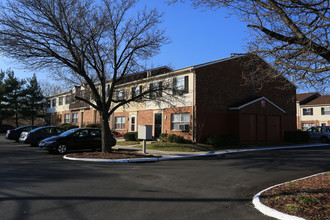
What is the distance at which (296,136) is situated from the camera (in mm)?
24391

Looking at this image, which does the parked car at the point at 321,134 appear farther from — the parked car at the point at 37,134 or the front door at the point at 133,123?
the parked car at the point at 37,134

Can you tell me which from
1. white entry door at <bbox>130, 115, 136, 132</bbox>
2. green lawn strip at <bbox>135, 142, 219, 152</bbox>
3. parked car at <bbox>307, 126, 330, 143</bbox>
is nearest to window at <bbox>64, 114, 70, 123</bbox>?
white entry door at <bbox>130, 115, 136, 132</bbox>

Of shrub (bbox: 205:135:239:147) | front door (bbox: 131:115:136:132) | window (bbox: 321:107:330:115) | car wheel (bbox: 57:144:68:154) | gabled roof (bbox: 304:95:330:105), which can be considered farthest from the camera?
gabled roof (bbox: 304:95:330:105)

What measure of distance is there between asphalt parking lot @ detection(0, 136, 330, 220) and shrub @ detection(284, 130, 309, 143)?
1501 centimetres

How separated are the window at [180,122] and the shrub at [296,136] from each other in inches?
444

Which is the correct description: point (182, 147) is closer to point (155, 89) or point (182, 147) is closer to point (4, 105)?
point (155, 89)

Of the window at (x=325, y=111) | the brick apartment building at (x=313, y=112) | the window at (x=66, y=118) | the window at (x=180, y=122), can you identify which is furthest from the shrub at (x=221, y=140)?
the window at (x=325, y=111)

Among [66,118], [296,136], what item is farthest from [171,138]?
[66,118]

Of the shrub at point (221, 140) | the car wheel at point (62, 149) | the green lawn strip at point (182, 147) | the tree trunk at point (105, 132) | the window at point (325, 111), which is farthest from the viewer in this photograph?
the window at point (325, 111)

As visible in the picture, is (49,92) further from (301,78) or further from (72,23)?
(301,78)

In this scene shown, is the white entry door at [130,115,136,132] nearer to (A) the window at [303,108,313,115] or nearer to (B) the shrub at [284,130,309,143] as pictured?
(B) the shrub at [284,130,309,143]

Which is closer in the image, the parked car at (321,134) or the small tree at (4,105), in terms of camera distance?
the parked car at (321,134)

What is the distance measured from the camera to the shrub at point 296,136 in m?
24.4

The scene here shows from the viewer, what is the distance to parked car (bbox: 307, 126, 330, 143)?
25.6 meters
